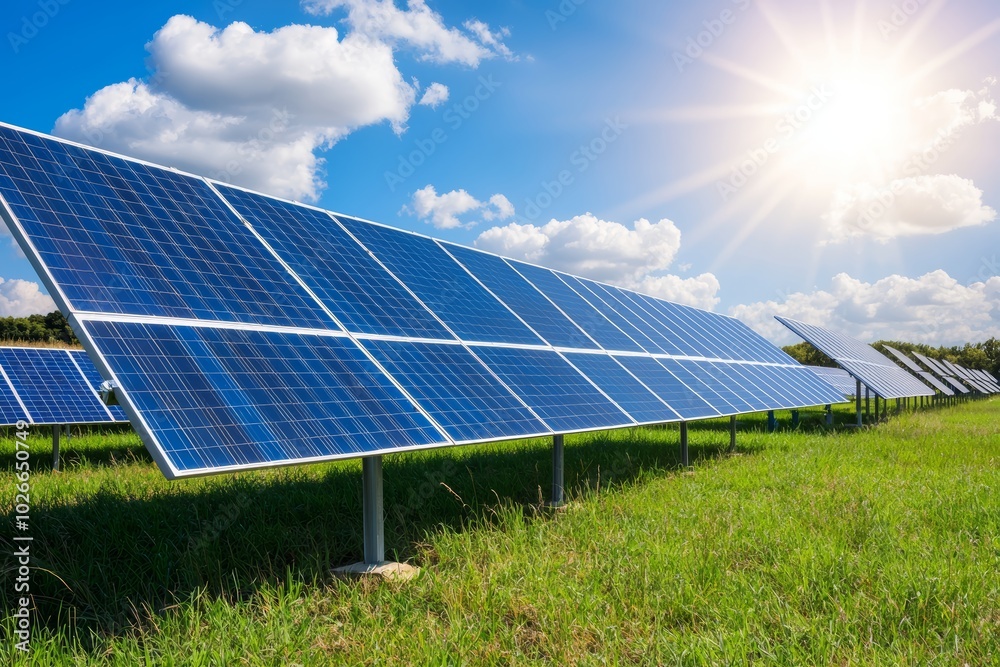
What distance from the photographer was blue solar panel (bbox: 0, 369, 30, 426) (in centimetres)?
1399

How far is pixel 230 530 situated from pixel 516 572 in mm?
3052

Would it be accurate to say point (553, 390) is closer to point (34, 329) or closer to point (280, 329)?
point (280, 329)

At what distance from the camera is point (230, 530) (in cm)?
758

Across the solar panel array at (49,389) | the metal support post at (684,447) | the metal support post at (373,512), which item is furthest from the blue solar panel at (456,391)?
the solar panel array at (49,389)

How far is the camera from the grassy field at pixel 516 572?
5168 millimetres

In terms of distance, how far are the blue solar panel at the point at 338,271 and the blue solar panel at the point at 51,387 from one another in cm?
771

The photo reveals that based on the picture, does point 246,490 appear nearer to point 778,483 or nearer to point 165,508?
point 165,508

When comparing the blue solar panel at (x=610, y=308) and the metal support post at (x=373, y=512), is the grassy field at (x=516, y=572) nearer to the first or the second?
the metal support post at (x=373, y=512)

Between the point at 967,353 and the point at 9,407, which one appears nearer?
the point at 9,407

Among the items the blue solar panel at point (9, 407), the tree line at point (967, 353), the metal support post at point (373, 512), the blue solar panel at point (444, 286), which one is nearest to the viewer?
the metal support post at point (373, 512)

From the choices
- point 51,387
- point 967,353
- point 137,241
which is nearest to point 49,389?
point 51,387

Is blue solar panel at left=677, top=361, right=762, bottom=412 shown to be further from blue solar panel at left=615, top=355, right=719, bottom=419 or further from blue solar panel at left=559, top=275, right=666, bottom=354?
blue solar panel at left=615, top=355, right=719, bottom=419

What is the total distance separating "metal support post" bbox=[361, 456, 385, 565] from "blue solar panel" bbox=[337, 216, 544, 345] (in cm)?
284

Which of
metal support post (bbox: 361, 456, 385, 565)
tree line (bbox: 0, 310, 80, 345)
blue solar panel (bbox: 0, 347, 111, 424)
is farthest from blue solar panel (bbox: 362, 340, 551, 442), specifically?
tree line (bbox: 0, 310, 80, 345)
